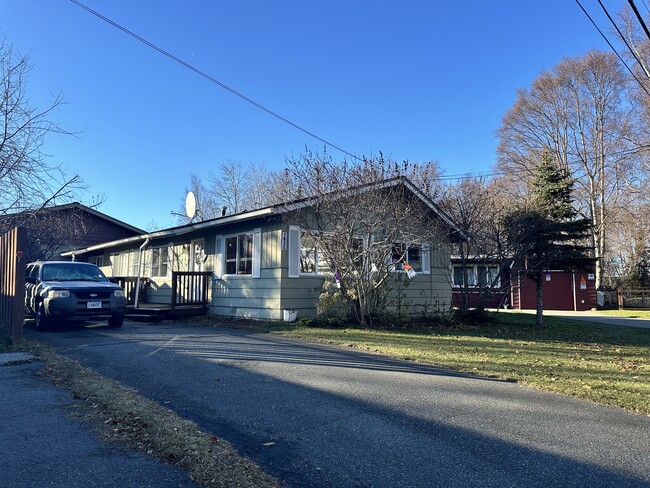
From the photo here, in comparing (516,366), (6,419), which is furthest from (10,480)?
(516,366)

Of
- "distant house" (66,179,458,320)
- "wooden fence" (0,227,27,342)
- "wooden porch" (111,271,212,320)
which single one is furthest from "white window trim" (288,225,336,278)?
"wooden fence" (0,227,27,342)

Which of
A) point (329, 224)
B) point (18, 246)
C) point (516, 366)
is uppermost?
point (329, 224)

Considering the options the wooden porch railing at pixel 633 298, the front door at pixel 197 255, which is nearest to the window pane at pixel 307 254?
the front door at pixel 197 255

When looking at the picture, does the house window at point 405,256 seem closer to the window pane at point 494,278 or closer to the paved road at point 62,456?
the window pane at point 494,278

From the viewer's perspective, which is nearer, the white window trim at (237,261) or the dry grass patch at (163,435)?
the dry grass patch at (163,435)

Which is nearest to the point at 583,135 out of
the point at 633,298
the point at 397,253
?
the point at 633,298

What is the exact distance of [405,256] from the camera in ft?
46.5

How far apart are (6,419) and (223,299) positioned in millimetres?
10368

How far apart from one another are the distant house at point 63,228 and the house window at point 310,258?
6.78 m

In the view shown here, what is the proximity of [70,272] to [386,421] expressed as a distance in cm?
1115

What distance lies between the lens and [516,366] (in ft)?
24.8

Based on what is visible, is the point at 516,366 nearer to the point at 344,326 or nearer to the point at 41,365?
the point at 344,326

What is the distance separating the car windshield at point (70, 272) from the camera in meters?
12.3

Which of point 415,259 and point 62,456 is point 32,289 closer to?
point 62,456
